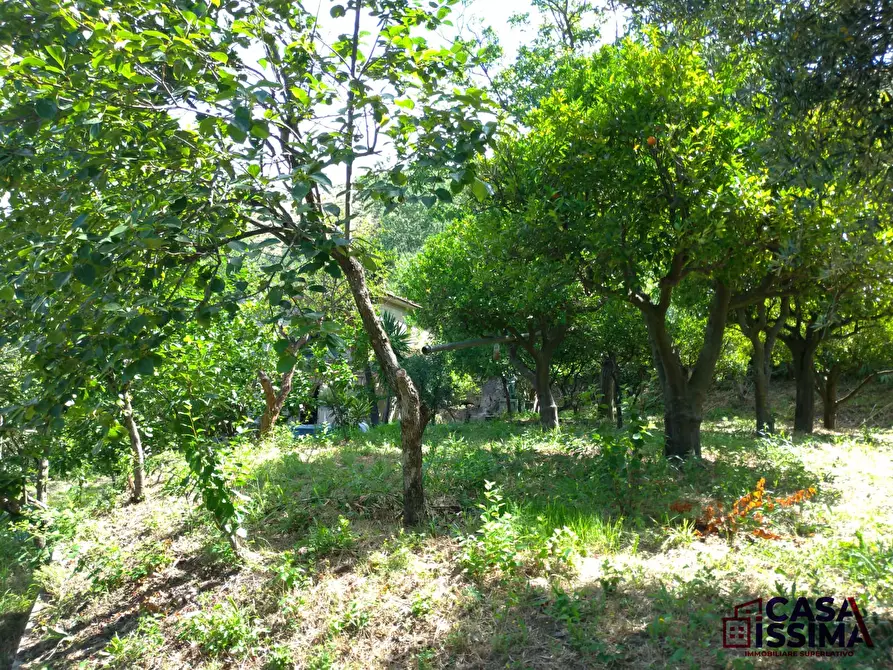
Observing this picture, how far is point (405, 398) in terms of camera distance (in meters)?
5.56

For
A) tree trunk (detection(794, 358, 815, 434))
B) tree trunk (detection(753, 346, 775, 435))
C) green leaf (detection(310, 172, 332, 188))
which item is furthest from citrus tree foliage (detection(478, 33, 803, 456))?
tree trunk (detection(794, 358, 815, 434))

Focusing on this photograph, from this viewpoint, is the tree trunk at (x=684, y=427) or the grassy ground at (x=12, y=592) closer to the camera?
the grassy ground at (x=12, y=592)

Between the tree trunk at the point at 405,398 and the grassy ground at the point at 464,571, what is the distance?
12.7 inches

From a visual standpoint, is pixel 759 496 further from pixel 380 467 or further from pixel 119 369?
pixel 119 369

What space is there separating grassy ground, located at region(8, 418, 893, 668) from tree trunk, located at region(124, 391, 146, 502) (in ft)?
1.34

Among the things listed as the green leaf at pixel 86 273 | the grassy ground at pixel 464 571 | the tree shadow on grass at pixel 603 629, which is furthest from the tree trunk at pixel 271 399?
the green leaf at pixel 86 273

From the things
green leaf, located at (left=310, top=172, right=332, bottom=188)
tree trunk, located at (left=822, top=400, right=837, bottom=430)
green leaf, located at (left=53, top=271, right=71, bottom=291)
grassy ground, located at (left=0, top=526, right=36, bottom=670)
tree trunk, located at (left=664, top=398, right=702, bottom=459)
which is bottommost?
grassy ground, located at (left=0, top=526, right=36, bottom=670)

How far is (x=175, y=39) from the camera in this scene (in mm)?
3279

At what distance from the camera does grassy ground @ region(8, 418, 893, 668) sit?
12.9 ft

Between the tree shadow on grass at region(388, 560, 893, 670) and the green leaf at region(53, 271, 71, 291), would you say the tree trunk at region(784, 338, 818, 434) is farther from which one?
the green leaf at region(53, 271, 71, 291)

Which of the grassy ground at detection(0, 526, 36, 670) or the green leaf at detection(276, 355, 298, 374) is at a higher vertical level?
the green leaf at detection(276, 355, 298, 374)

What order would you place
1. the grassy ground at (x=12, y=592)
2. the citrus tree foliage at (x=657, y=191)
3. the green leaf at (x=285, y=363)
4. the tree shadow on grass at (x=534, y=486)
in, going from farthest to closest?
the citrus tree foliage at (x=657, y=191) → the grassy ground at (x=12, y=592) → the tree shadow on grass at (x=534, y=486) → the green leaf at (x=285, y=363)

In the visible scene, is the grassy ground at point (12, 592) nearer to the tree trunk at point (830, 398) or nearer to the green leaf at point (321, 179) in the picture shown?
the green leaf at point (321, 179)

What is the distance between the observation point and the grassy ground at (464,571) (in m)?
3.93
